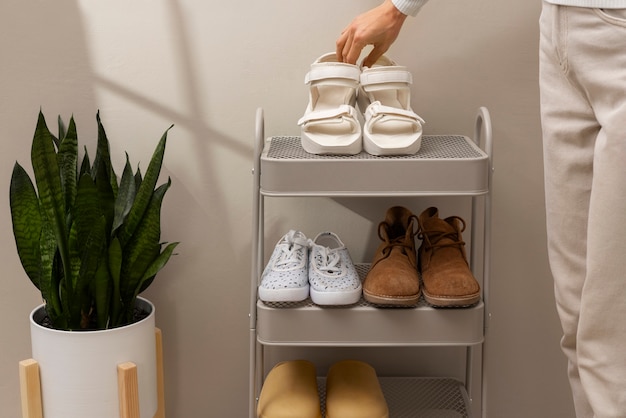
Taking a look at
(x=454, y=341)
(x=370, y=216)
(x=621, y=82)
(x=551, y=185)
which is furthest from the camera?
(x=370, y=216)

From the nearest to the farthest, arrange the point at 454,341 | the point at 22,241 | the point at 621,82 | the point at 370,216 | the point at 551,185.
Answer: the point at 621,82 → the point at 551,185 → the point at 454,341 → the point at 22,241 → the point at 370,216

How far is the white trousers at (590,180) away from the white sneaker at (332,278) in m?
0.42

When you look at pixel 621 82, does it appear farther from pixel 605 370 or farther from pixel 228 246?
pixel 228 246

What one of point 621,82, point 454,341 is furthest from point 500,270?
point 621,82

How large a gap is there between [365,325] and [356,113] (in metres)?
0.44

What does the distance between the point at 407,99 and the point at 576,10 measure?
1.58 ft

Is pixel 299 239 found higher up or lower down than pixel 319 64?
lower down

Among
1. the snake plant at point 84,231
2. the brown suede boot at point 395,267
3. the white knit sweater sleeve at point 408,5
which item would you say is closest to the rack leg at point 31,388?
the snake plant at point 84,231

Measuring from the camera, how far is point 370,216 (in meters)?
2.05

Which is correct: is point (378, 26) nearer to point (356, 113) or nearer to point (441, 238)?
point (356, 113)

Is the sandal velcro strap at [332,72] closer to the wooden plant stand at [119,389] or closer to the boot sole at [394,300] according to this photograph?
the boot sole at [394,300]

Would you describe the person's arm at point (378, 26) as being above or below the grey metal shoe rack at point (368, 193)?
above

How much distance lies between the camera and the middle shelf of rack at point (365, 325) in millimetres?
1650

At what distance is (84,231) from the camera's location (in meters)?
1.79
